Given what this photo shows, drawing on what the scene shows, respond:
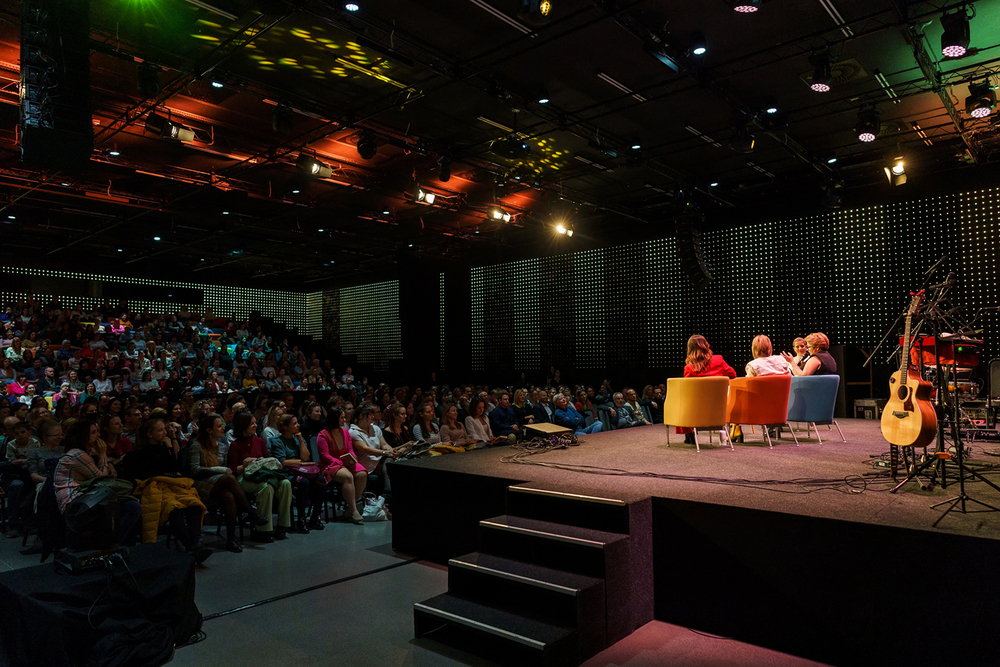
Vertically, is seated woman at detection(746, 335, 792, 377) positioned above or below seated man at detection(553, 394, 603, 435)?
above

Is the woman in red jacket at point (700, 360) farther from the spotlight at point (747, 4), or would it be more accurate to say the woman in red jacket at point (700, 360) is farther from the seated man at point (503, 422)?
the spotlight at point (747, 4)

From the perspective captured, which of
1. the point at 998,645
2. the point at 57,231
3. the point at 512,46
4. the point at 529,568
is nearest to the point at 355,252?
the point at 57,231

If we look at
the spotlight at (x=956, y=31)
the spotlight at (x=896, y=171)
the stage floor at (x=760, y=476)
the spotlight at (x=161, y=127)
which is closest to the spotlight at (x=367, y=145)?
the spotlight at (x=161, y=127)

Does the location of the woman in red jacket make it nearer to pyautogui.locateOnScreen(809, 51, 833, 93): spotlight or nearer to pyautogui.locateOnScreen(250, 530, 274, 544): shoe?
pyautogui.locateOnScreen(809, 51, 833, 93): spotlight

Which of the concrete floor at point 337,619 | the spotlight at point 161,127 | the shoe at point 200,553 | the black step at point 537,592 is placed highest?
the spotlight at point 161,127

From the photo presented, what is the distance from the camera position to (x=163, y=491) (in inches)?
184

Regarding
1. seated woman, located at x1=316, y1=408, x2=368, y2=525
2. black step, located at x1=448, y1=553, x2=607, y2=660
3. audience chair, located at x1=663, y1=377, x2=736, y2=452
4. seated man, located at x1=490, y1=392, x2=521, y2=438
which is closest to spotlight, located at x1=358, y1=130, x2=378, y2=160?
seated man, located at x1=490, y1=392, x2=521, y2=438

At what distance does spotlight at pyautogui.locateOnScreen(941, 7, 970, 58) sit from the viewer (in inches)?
Result: 234

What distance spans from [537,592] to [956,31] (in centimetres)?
672

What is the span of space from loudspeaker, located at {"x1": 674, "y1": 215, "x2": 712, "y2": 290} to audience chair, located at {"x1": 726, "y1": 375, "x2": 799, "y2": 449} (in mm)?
5794

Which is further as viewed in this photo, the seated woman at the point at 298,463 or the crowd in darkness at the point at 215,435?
the seated woman at the point at 298,463

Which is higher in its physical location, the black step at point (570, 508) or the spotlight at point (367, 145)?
the spotlight at point (367, 145)

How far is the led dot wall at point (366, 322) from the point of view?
19.3 m

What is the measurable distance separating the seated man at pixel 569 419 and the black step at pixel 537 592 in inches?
221
